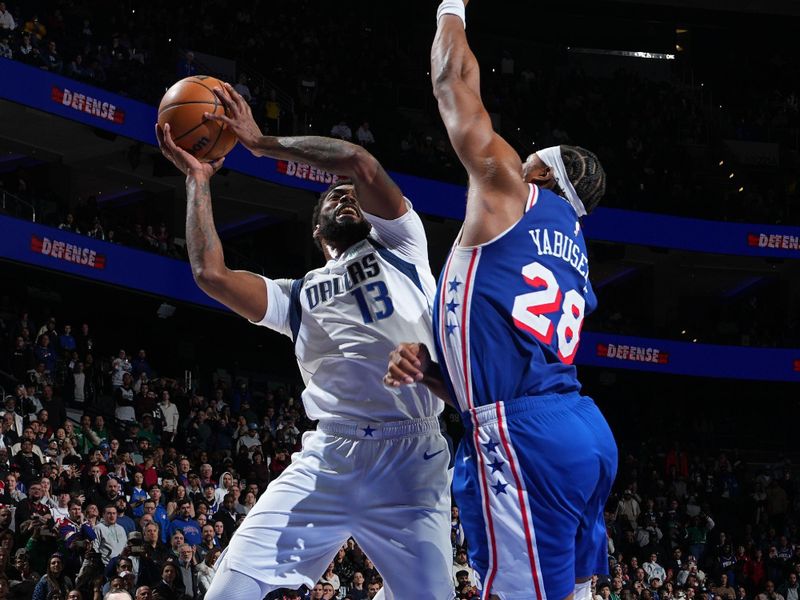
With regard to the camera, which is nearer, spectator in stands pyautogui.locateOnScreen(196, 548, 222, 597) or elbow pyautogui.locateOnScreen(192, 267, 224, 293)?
elbow pyautogui.locateOnScreen(192, 267, 224, 293)

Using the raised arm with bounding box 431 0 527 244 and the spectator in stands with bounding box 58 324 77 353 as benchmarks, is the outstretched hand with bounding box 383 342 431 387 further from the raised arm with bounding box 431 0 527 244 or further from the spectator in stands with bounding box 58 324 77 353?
the spectator in stands with bounding box 58 324 77 353

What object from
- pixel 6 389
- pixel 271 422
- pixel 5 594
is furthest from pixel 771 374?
pixel 5 594

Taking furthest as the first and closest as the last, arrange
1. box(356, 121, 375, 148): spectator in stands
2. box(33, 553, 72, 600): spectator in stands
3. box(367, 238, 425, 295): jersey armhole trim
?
box(356, 121, 375, 148): spectator in stands, box(33, 553, 72, 600): spectator in stands, box(367, 238, 425, 295): jersey armhole trim

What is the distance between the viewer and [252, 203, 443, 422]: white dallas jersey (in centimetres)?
488

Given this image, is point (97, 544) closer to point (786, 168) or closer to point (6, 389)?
point (6, 389)

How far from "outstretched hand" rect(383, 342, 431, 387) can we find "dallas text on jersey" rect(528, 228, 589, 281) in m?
0.54

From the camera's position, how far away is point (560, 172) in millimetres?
4129

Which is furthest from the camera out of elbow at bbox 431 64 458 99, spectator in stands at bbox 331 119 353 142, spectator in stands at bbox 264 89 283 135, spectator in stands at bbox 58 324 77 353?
spectator in stands at bbox 331 119 353 142

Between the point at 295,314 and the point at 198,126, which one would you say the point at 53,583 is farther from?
the point at 198,126

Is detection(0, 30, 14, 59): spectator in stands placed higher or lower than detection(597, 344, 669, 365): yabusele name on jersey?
higher

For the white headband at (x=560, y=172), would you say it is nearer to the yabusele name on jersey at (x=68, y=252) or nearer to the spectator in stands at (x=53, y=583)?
the spectator in stands at (x=53, y=583)

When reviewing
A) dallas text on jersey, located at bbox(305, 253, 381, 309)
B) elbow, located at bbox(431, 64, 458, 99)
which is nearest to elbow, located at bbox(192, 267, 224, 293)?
dallas text on jersey, located at bbox(305, 253, 381, 309)

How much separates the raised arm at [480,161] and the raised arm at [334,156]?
64 cm

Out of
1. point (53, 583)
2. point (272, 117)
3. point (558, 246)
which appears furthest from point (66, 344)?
point (558, 246)
